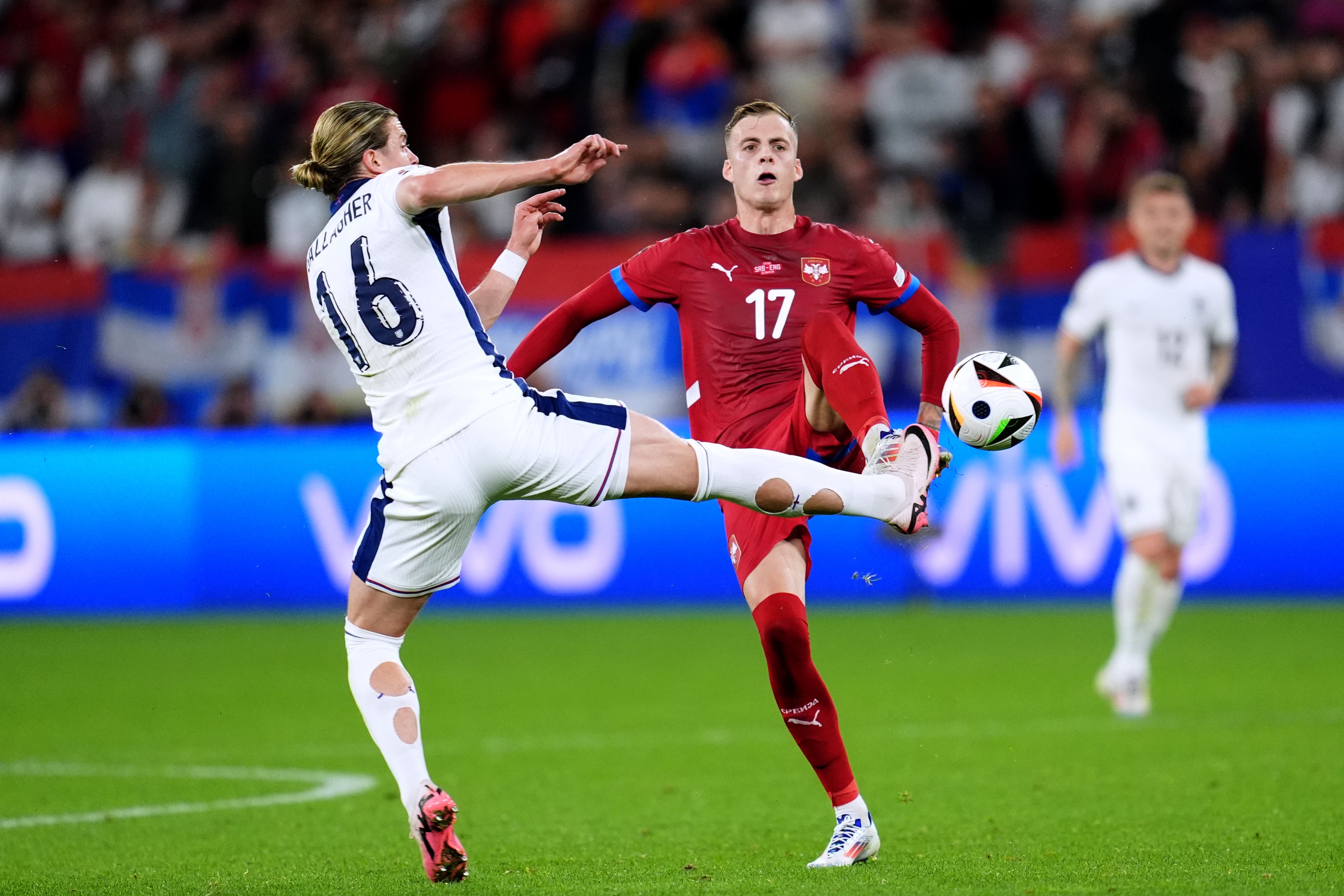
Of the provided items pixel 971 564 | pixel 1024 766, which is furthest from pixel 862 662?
pixel 1024 766

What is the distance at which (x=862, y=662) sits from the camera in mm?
11344

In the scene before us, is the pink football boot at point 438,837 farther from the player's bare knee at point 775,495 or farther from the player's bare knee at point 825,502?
the player's bare knee at point 825,502

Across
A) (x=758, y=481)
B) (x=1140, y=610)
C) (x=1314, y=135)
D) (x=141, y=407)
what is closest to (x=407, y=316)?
(x=758, y=481)

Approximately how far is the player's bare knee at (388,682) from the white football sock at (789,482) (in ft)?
3.45

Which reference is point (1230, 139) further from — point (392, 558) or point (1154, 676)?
point (392, 558)

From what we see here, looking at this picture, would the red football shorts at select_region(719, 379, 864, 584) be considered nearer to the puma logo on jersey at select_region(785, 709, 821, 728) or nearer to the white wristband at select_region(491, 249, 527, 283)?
the puma logo on jersey at select_region(785, 709, 821, 728)

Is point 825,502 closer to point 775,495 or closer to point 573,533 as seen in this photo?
point 775,495

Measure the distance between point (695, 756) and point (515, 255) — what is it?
10.3ft

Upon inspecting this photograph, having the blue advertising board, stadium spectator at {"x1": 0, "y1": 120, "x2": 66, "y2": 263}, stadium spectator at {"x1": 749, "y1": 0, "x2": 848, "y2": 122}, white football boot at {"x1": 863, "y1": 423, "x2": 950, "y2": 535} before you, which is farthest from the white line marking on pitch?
stadium spectator at {"x1": 0, "y1": 120, "x2": 66, "y2": 263}

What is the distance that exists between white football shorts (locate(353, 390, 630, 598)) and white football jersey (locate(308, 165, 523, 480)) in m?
0.06

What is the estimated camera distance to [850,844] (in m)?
5.57

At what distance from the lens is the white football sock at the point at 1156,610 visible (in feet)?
30.7

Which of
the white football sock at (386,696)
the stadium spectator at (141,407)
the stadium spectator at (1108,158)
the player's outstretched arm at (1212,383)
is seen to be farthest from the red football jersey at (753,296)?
the stadium spectator at (141,407)

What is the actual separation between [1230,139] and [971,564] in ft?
14.5
